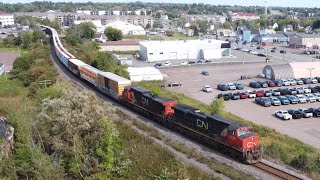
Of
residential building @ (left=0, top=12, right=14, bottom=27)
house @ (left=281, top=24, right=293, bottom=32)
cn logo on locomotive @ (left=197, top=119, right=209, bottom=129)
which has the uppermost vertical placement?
residential building @ (left=0, top=12, right=14, bottom=27)

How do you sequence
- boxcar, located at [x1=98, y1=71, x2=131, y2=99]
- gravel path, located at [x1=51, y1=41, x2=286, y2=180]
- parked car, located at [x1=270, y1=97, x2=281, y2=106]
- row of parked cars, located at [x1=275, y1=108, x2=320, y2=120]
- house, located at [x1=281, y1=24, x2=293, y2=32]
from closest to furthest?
gravel path, located at [x1=51, y1=41, x2=286, y2=180] → row of parked cars, located at [x1=275, y1=108, x2=320, y2=120] → boxcar, located at [x1=98, y1=71, x2=131, y2=99] → parked car, located at [x1=270, y1=97, x2=281, y2=106] → house, located at [x1=281, y1=24, x2=293, y2=32]

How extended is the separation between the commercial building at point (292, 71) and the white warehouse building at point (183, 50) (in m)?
21.3

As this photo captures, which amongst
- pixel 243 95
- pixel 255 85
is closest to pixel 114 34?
pixel 255 85

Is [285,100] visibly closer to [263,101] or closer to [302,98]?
[302,98]

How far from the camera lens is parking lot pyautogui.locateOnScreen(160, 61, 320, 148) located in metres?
26.7

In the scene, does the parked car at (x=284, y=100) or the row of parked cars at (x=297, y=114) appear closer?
the row of parked cars at (x=297, y=114)

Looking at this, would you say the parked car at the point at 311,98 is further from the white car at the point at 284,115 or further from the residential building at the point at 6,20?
the residential building at the point at 6,20

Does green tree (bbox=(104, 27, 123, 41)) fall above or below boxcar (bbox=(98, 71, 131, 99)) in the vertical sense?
above

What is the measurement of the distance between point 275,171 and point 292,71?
3440cm

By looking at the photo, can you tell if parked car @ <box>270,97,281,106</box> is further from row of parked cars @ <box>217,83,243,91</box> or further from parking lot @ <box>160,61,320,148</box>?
row of parked cars @ <box>217,83,243,91</box>

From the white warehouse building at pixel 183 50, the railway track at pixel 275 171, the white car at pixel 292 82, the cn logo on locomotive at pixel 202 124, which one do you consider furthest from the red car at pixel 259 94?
the white warehouse building at pixel 183 50

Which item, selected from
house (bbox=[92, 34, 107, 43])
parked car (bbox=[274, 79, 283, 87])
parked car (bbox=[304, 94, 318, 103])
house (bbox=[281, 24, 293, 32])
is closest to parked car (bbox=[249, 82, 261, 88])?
parked car (bbox=[274, 79, 283, 87])

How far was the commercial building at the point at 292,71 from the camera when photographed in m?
47.7

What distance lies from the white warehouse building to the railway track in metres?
51.7
